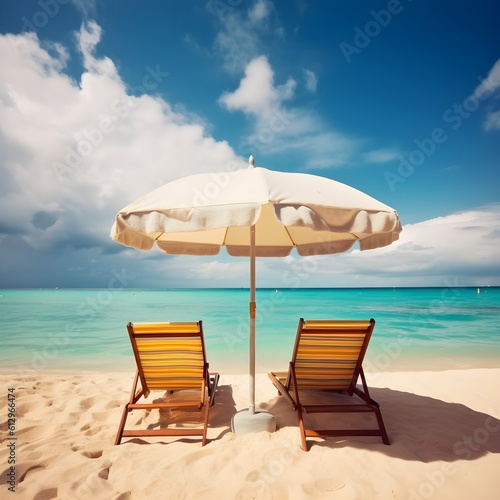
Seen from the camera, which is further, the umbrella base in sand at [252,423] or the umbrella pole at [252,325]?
the umbrella pole at [252,325]

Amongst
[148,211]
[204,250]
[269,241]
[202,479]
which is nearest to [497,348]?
[269,241]

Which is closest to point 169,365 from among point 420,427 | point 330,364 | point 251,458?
point 251,458

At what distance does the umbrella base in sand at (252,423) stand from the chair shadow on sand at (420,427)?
0.19m

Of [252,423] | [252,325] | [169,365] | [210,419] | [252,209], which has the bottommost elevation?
[210,419]

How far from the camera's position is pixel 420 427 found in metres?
3.25

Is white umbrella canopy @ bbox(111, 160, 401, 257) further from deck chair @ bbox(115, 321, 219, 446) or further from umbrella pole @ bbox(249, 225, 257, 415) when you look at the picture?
deck chair @ bbox(115, 321, 219, 446)

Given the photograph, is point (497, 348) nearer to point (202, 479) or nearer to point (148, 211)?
point (202, 479)

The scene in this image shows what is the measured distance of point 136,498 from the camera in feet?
6.93

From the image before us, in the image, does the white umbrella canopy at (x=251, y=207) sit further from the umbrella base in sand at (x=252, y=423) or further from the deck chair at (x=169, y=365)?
the umbrella base in sand at (x=252, y=423)

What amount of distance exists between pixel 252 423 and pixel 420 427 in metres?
1.72

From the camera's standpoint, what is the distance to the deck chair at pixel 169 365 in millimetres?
2941

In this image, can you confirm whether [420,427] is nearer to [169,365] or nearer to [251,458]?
[251,458]

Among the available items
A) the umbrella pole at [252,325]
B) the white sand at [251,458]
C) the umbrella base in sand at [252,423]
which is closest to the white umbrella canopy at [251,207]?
the umbrella pole at [252,325]

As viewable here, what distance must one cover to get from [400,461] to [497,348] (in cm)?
973
